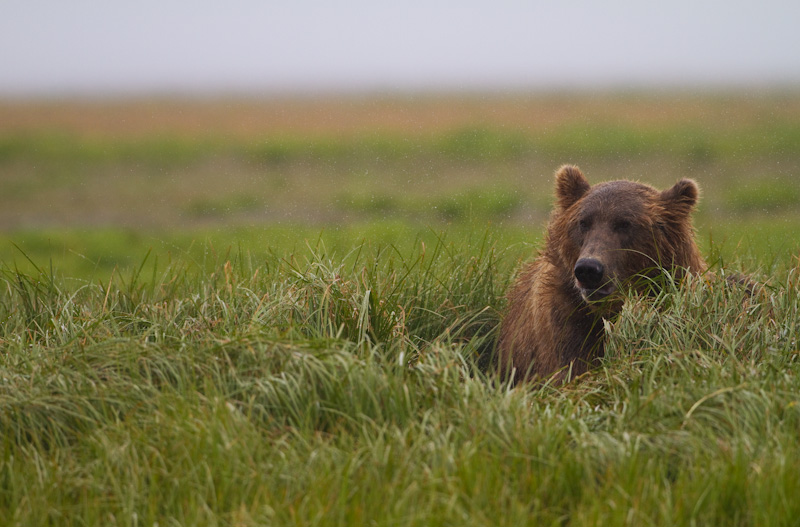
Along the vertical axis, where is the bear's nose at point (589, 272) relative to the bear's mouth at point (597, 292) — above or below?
above

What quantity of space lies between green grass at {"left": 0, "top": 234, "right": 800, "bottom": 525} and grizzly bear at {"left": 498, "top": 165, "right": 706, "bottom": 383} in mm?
247

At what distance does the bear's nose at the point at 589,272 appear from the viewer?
4594mm

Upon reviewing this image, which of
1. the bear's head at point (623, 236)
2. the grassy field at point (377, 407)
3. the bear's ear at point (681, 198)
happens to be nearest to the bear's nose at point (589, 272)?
the bear's head at point (623, 236)

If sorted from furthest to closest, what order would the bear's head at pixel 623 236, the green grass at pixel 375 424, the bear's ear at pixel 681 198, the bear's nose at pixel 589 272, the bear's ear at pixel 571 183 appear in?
the bear's ear at pixel 571 183, the bear's ear at pixel 681 198, the bear's head at pixel 623 236, the bear's nose at pixel 589 272, the green grass at pixel 375 424

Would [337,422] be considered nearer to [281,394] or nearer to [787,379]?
[281,394]

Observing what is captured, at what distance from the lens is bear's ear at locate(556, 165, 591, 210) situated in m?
5.29

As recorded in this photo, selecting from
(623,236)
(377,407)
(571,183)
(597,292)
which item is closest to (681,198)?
(623,236)

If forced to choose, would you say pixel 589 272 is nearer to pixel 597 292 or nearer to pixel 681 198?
pixel 597 292

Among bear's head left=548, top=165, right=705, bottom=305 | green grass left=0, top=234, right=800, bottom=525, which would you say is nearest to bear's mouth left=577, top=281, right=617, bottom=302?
bear's head left=548, top=165, right=705, bottom=305

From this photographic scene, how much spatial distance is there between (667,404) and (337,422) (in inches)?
51.2

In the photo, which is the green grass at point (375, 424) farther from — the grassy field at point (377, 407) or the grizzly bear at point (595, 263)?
the grizzly bear at point (595, 263)

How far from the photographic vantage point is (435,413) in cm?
355

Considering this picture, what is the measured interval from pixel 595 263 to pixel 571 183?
2.79 ft

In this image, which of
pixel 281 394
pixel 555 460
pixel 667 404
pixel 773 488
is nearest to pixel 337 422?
pixel 281 394
